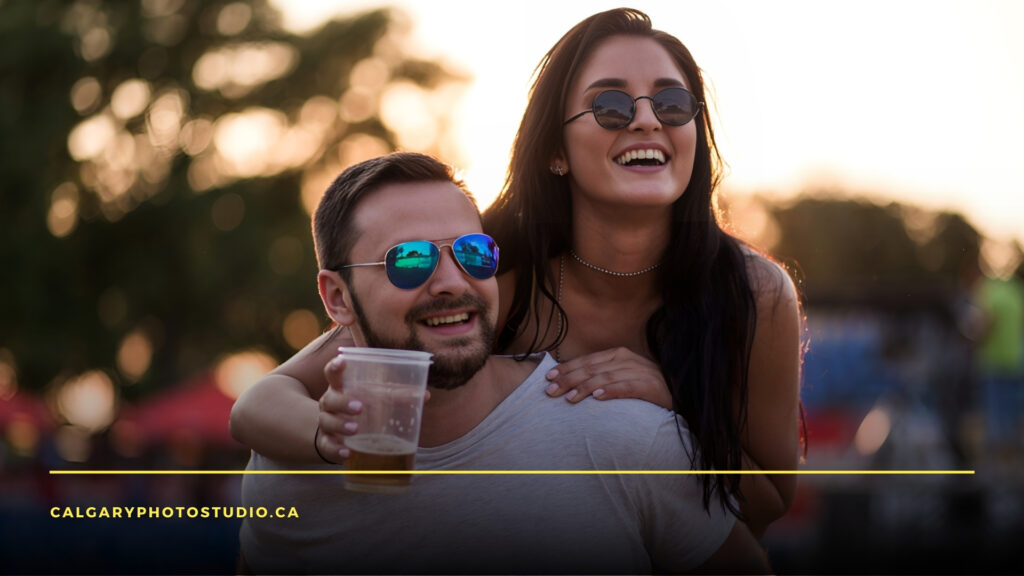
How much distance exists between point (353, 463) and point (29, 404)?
43.2ft

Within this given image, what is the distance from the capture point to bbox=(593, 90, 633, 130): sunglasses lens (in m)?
2.66

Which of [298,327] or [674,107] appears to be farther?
[298,327]

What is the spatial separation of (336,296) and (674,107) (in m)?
1.07

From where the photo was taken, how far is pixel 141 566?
626 centimetres

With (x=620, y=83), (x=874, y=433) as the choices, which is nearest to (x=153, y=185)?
(x=874, y=433)

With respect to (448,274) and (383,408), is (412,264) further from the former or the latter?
(383,408)

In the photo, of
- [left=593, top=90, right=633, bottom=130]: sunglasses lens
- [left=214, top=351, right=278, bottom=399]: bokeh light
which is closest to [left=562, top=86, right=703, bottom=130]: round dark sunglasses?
[left=593, top=90, right=633, bottom=130]: sunglasses lens

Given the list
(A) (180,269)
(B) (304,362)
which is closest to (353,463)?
(B) (304,362)

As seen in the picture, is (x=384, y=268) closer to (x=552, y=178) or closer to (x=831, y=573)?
(x=552, y=178)

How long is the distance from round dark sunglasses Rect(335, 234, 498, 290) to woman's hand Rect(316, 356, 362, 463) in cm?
25

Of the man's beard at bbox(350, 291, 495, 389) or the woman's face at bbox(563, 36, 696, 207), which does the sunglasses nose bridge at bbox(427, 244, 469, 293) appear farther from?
the woman's face at bbox(563, 36, 696, 207)

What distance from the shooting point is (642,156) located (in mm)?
2680

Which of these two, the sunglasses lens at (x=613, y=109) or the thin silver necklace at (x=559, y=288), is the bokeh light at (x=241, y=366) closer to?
the thin silver necklace at (x=559, y=288)

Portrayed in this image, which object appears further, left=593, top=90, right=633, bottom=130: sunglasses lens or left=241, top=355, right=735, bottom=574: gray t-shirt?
left=593, top=90, right=633, bottom=130: sunglasses lens
